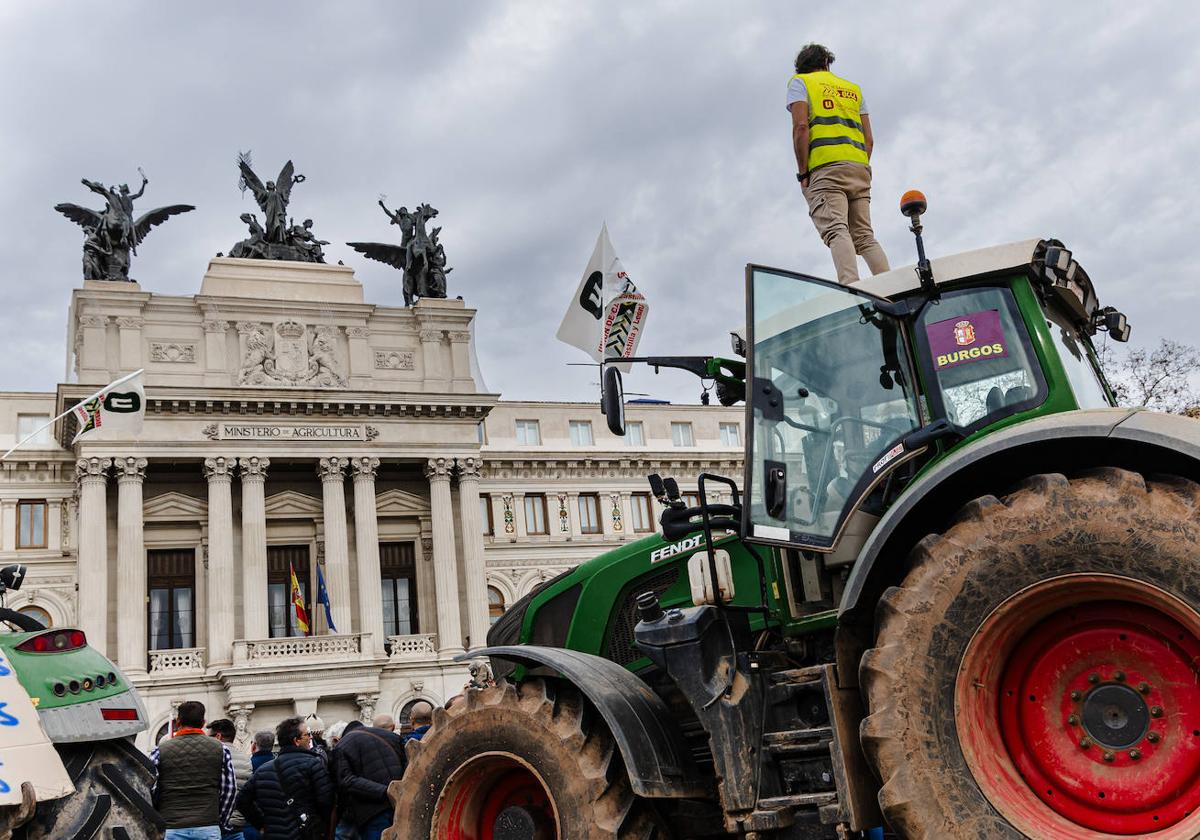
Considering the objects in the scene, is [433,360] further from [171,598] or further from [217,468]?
[171,598]

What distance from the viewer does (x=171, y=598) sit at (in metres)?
39.3

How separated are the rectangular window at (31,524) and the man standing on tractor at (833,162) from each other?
129ft

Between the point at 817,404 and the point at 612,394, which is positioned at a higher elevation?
the point at 612,394

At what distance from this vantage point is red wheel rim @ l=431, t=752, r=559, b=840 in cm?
564

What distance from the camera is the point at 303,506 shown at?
41.2 meters

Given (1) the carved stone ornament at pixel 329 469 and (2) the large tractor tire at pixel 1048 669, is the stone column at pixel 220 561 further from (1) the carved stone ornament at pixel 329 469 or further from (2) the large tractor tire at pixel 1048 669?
(2) the large tractor tire at pixel 1048 669

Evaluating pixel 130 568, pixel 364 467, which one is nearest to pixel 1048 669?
pixel 130 568

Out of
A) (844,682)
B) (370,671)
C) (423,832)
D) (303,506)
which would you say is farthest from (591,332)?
(303,506)

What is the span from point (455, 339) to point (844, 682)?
4016 cm

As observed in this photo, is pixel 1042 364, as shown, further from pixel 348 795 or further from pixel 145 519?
pixel 145 519

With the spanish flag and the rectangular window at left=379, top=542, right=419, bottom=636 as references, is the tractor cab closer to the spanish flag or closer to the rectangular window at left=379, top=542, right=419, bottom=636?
the spanish flag

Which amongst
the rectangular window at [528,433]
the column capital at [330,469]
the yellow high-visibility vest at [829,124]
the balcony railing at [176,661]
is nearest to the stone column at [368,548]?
the column capital at [330,469]

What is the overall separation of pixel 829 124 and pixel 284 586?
121 ft

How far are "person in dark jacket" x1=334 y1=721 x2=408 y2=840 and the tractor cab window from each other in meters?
5.62
